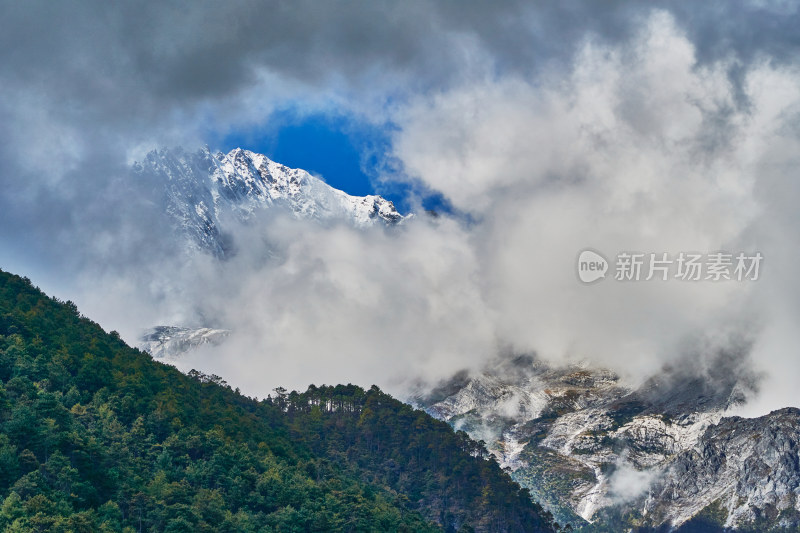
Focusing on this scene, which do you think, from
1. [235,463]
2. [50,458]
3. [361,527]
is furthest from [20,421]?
[361,527]

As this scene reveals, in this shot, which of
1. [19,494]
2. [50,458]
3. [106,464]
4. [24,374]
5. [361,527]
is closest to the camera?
[19,494]

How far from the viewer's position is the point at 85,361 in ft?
632

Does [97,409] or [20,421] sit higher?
[97,409]

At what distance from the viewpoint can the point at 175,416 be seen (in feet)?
643

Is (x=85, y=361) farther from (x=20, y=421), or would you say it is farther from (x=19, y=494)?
(x=19, y=494)

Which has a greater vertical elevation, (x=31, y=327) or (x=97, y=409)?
(x=31, y=327)

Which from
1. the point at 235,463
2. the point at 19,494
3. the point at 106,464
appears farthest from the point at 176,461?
the point at 19,494

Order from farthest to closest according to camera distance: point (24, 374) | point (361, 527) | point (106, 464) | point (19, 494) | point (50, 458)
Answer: point (361, 527)
point (24, 374)
point (106, 464)
point (50, 458)
point (19, 494)

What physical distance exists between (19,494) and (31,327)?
75771mm

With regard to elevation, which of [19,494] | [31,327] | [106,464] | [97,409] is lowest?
[19,494]

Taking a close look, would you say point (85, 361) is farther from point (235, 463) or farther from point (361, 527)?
point (361, 527)

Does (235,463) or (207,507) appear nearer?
(207,507)

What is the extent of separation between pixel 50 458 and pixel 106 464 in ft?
53.1

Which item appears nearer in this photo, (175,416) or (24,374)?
(24,374)
